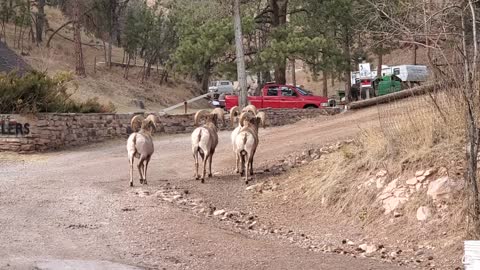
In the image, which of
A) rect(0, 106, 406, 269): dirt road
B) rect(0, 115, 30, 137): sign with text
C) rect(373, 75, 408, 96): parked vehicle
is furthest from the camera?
rect(0, 115, 30, 137): sign with text

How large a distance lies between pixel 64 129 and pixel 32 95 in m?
1.62

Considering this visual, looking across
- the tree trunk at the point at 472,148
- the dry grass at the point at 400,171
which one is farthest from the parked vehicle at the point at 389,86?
the tree trunk at the point at 472,148

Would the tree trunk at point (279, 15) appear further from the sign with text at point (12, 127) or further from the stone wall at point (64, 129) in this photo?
the sign with text at point (12, 127)

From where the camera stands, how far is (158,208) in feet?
41.8

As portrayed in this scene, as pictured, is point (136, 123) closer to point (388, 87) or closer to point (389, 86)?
point (389, 86)

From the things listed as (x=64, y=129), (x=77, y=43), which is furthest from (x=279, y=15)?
(x=64, y=129)

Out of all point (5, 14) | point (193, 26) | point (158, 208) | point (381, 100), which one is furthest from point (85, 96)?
point (158, 208)

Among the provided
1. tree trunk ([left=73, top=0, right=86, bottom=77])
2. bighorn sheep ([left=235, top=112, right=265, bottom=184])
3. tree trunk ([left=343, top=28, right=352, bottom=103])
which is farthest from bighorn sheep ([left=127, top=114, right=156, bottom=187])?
tree trunk ([left=73, top=0, right=86, bottom=77])

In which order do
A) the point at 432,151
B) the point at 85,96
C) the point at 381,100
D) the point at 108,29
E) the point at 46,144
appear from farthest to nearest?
the point at 108,29, the point at 85,96, the point at 46,144, the point at 381,100, the point at 432,151

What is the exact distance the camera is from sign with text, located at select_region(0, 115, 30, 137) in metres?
Answer: 22.6

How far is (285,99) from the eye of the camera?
34375 mm

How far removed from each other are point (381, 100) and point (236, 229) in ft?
25.6

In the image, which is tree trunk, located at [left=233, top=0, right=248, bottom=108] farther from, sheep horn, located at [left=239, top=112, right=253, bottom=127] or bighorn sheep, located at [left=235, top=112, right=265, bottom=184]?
bighorn sheep, located at [left=235, top=112, right=265, bottom=184]

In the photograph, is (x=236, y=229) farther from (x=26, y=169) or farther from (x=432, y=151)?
(x=26, y=169)
